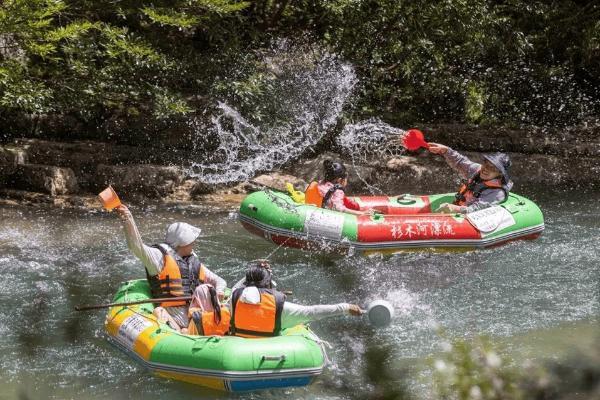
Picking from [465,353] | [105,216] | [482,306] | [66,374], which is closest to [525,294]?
[482,306]

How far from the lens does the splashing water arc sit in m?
11.4

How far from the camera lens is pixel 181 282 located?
622 centimetres

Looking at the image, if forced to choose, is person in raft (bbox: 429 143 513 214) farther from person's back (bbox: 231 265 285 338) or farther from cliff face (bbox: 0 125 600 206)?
person's back (bbox: 231 265 285 338)

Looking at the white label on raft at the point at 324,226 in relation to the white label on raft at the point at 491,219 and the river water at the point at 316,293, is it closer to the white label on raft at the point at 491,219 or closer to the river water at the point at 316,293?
the river water at the point at 316,293

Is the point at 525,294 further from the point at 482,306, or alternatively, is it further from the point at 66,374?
the point at 66,374

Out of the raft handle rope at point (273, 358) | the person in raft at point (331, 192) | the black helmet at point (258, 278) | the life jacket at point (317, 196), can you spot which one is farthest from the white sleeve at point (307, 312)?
the life jacket at point (317, 196)

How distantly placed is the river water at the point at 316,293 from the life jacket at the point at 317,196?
60 centimetres

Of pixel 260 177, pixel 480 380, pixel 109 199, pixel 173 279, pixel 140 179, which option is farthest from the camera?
pixel 260 177

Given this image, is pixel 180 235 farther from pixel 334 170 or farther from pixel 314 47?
pixel 314 47

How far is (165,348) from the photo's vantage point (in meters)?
5.52

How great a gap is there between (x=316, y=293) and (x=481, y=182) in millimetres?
2446

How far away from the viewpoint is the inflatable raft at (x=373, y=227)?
27.0 feet

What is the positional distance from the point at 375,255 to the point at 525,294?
165 cm

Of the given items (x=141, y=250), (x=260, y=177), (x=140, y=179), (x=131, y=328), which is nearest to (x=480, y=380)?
(x=131, y=328)
